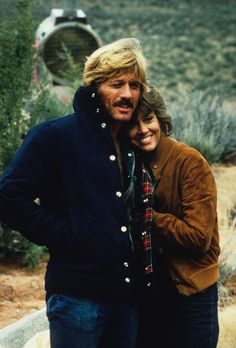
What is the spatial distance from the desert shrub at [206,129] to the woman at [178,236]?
19.6 feet

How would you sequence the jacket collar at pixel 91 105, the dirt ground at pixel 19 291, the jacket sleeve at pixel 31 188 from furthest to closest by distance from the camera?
the dirt ground at pixel 19 291 → the jacket collar at pixel 91 105 → the jacket sleeve at pixel 31 188

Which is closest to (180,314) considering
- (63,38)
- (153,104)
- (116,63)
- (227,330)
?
(153,104)

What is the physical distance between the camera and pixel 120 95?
9.12ft

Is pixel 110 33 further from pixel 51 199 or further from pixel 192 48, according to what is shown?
pixel 51 199

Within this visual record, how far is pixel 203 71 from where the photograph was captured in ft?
64.0

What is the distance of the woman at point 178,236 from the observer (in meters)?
2.86

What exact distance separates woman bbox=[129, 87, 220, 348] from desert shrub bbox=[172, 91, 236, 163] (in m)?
5.99

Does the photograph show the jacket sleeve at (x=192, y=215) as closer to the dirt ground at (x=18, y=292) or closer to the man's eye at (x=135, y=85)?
the man's eye at (x=135, y=85)

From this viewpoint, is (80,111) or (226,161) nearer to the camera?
(80,111)

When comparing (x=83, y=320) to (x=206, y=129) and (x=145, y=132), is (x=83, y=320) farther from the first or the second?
(x=206, y=129)

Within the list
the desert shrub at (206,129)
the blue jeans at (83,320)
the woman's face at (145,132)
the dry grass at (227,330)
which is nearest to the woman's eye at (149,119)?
the woman's face at (145,132)

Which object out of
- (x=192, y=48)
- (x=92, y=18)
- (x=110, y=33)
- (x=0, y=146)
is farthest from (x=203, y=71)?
(x=0, y=146)

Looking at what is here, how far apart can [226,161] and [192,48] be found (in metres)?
12.8

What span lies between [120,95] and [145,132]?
22 centimetres
